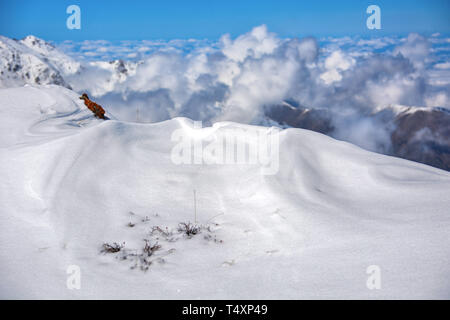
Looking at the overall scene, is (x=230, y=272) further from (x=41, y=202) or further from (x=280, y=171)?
(x=41, y=202)

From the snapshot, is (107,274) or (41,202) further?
(41,202)

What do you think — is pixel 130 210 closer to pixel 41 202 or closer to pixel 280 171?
pixel 41 202

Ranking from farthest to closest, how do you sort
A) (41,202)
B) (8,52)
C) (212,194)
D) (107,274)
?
(8,52) → (212,194) → (41,202) → (107,274)

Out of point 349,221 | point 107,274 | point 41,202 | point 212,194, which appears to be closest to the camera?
point 107,274
